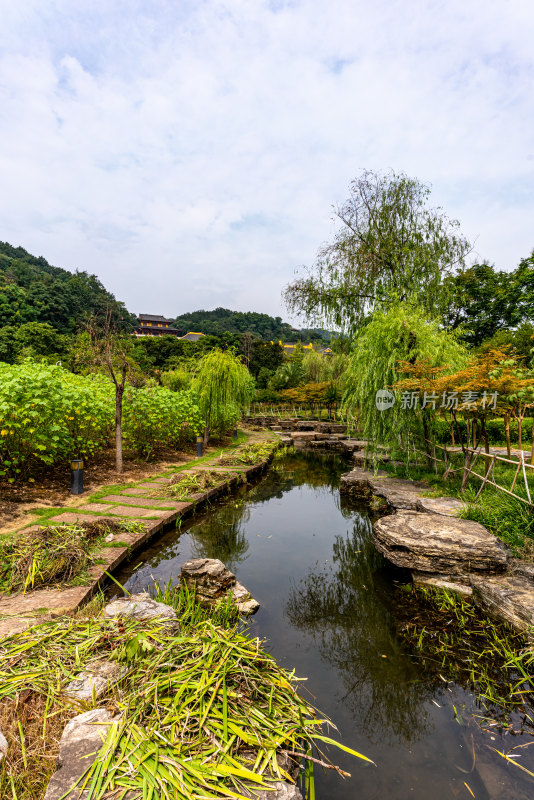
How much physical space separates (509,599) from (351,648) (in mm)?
1397

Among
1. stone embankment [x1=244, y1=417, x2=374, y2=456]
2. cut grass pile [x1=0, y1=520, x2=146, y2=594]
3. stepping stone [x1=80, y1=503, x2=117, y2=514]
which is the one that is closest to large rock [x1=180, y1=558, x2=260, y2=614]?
cut grass pile [x1=0, y1=520, x2=146, y2=594]

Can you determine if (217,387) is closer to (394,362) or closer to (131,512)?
(394,362)

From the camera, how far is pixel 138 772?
133 cm

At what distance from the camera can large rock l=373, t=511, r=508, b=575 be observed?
3729 mm

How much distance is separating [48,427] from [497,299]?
22.9m

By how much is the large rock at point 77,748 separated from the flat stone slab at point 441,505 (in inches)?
165

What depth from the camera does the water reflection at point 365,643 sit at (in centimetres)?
245

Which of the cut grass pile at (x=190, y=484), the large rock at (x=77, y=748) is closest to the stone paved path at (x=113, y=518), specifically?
the cut grass pile at (x=190, y=484)

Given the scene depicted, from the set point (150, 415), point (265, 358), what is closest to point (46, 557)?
point (150, 415)

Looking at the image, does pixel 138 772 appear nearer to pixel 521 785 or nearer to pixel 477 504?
pixel 521 785

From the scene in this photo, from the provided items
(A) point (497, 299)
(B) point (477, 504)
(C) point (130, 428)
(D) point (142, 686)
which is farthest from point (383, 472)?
(A) point (497, 299)

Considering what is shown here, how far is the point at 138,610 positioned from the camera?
8.92 feet

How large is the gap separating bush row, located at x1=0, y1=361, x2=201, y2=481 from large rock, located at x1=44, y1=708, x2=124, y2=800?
3.76 m

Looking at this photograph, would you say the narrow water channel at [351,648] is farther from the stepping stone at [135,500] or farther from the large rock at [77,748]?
the large rock at [77,748]
